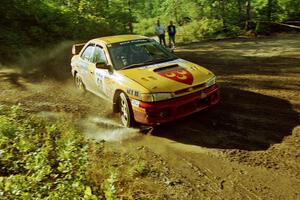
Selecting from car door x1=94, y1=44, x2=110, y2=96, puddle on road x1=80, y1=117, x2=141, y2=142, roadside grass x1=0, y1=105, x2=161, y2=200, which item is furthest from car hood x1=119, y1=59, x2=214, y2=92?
roadside grass x1=0, y1=105, x2=161, y2=200

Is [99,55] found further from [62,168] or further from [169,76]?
[62,168]

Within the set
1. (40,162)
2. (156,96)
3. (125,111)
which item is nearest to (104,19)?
(125,111)

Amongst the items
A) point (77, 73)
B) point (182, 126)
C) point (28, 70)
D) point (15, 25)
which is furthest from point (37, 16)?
point (182, 126)

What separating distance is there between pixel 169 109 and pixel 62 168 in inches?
97.2

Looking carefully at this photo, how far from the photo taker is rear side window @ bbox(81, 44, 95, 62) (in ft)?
30.0

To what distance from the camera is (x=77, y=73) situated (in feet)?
34.0

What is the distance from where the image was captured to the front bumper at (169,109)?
6.82 meters

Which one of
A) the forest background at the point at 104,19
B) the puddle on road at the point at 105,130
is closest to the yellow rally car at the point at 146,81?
the puddle on road at the point at 105,130

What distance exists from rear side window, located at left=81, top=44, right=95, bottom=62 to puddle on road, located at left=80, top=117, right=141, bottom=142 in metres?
1.61

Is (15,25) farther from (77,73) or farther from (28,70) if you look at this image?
(77,73)

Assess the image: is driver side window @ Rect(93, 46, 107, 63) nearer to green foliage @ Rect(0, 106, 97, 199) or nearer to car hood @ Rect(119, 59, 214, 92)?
car hood @ Rect(119, 59, 214, 92)

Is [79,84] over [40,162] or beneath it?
over

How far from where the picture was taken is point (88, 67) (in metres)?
9.17

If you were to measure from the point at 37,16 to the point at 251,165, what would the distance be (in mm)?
17683
